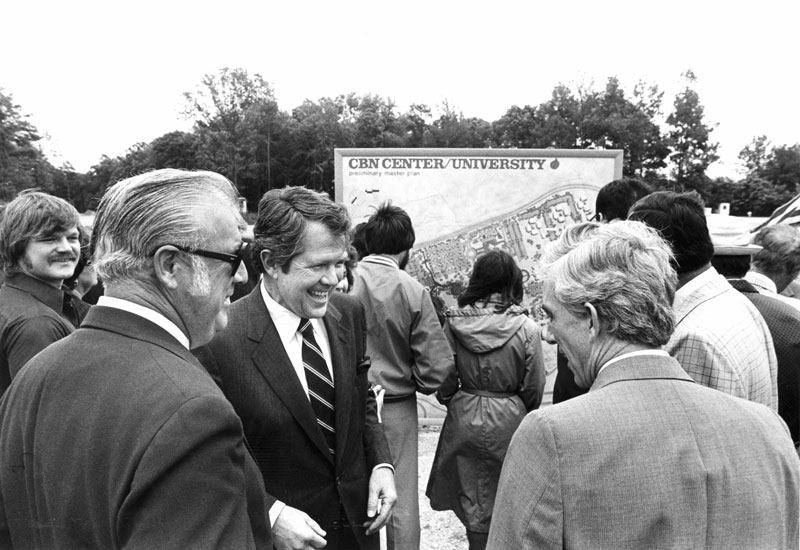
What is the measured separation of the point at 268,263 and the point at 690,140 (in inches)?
2260

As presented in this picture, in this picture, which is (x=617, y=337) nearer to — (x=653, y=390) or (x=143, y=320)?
(x=653, y=390)

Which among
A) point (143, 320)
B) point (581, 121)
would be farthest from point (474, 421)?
point (581, 121)

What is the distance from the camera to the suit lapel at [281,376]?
208 cm

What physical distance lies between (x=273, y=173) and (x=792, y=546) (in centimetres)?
5704

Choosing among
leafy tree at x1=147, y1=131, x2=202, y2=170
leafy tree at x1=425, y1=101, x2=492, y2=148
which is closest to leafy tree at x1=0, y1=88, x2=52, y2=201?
leafy tree at x1=147, y1=131, x2=202, y2=170

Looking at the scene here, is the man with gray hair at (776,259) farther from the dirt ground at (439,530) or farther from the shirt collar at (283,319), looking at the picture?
the shirt collar at (283,319)

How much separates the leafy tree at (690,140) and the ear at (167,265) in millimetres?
55976

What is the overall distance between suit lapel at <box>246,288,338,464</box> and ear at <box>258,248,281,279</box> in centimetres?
23

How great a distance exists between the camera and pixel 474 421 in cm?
338

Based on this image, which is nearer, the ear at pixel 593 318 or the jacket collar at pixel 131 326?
the jacket collar at pixel 131 326

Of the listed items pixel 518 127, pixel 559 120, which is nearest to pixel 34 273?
pixel 559 120

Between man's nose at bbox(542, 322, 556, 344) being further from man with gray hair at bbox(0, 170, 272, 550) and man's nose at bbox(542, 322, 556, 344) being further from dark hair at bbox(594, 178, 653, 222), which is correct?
dark hair at bbox(594, 178, 653, 222)

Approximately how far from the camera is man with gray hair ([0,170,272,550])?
98 cm

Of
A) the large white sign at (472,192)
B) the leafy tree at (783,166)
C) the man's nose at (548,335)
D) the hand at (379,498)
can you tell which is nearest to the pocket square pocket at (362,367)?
the hand at (379,498)
